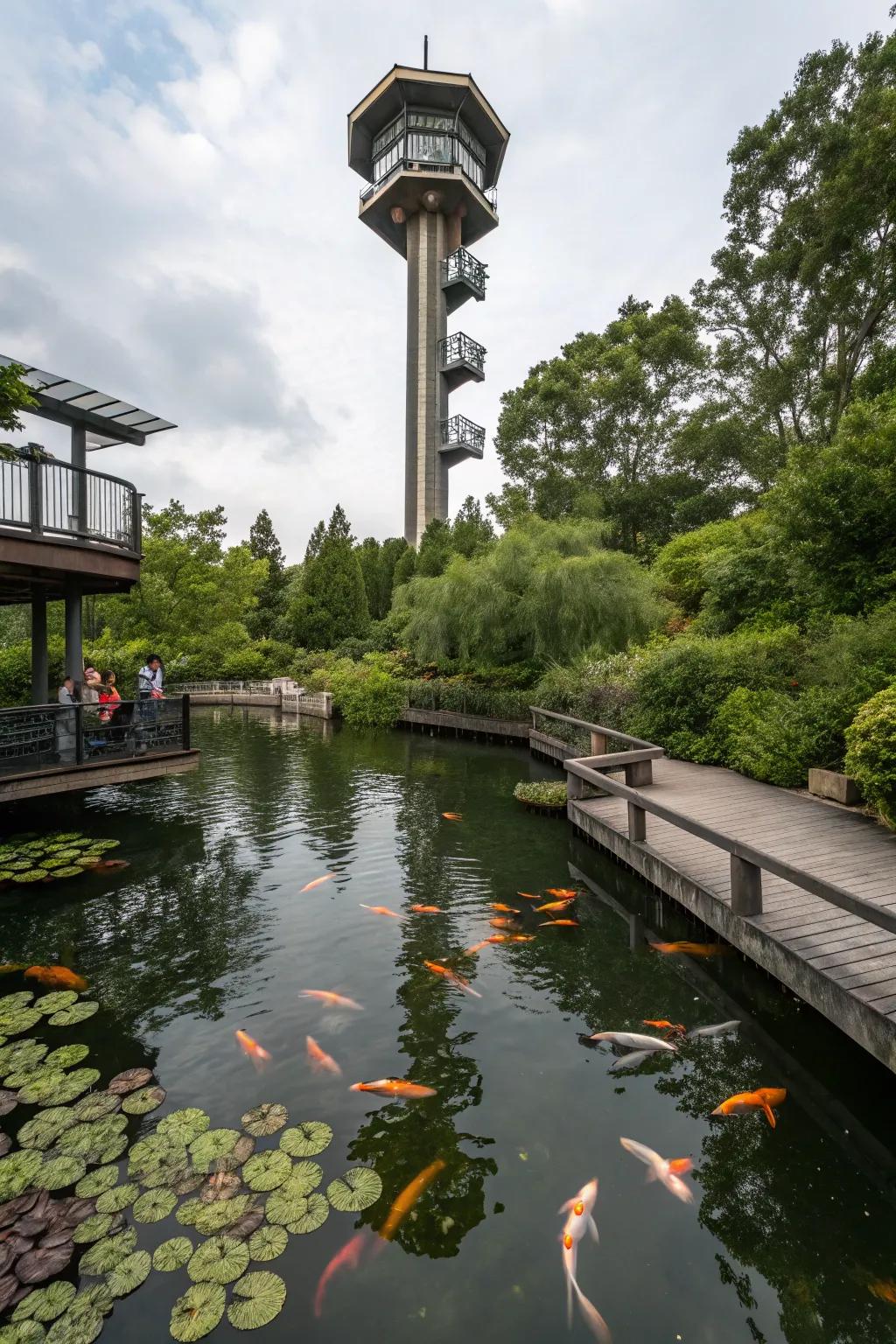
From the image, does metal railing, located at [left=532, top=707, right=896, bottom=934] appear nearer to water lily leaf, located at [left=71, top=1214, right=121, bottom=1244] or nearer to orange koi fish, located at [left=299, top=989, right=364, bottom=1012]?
orange koi fish, located at [left=299, top=989, right=364, bottom=1012]

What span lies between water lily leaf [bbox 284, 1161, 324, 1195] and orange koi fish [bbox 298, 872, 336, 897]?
389 cm

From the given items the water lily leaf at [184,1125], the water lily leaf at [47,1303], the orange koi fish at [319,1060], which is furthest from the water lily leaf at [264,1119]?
the water lily leaf at [47,1303]

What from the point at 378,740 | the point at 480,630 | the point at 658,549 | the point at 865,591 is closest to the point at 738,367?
the point at 658,549

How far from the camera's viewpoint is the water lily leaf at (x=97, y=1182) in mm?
2955

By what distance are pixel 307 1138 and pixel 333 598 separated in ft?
104

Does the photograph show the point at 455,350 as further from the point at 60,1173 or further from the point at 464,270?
the point at 60,1173

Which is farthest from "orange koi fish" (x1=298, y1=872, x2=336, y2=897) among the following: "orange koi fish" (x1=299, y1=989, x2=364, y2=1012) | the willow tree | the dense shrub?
the willow tree

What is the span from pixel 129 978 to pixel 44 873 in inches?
116

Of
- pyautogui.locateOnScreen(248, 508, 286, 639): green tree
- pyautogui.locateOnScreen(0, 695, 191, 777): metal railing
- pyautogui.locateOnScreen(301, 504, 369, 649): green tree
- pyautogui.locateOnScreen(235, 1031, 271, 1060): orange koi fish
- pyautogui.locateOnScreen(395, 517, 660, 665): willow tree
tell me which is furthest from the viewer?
pyautogui.locateOnScreen(248, 508, 286, 639): green tree

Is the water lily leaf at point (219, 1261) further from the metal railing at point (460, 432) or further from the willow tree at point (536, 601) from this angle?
the metal railing at point (460, 432)

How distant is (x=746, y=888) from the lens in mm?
4812

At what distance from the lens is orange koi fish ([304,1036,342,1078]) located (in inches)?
155

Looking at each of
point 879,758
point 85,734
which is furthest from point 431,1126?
point 85,734

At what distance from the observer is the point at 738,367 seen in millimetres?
24609
